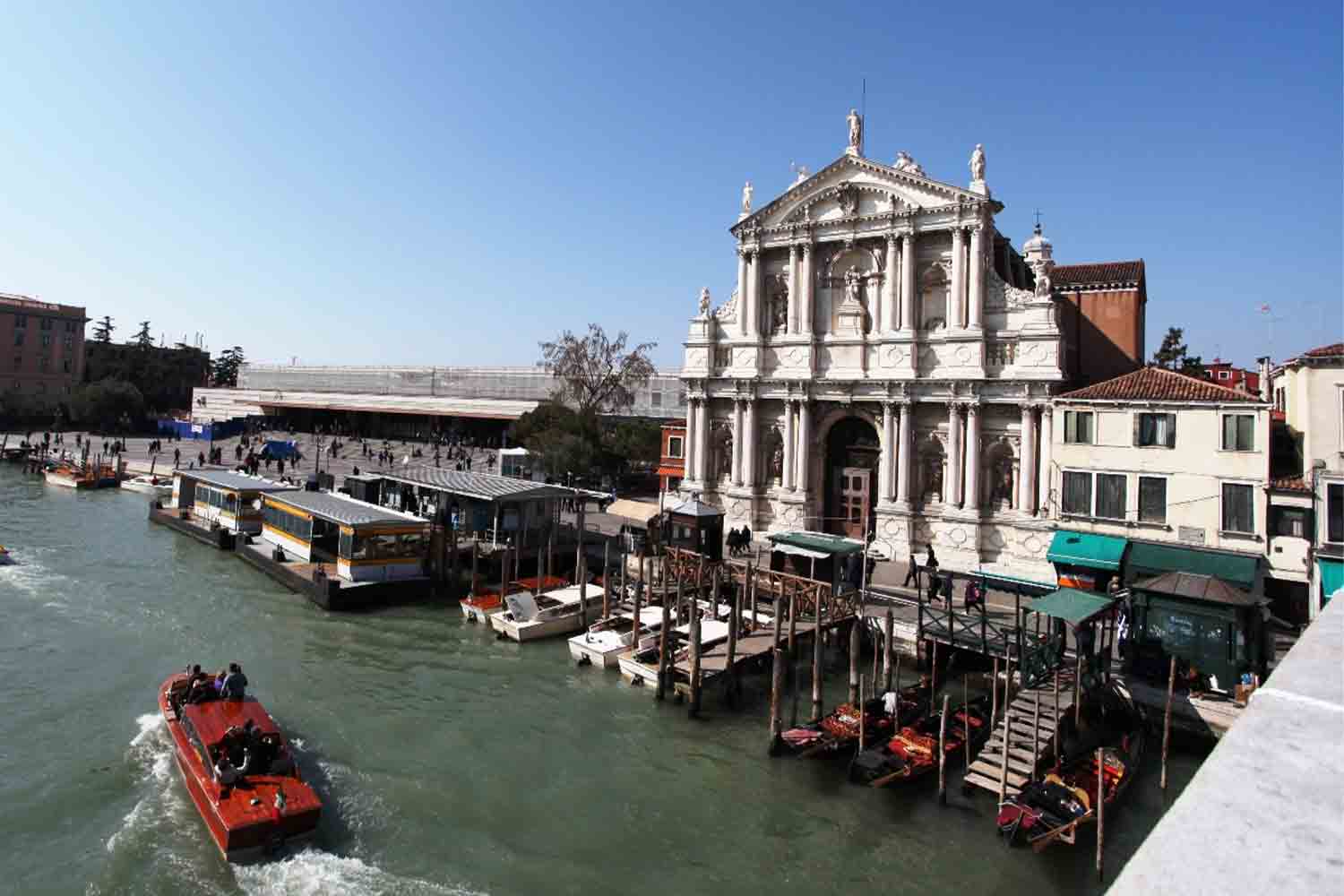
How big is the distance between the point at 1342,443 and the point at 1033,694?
11.0 meters

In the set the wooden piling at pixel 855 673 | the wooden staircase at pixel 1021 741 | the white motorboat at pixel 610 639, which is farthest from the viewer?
the white motorboat at pixel 610 639

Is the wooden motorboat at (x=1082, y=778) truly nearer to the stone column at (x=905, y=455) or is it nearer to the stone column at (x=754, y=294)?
the stone column at (x=905, y=455)

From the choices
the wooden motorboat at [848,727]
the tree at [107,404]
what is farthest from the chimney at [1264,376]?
the tree at [107,404]

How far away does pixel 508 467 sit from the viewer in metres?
44.1

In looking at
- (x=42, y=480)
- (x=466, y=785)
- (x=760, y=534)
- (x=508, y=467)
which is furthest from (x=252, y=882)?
(x=42, y=480)

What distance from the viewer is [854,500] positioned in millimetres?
31516

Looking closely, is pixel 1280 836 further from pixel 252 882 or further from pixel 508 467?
pixel 508 467

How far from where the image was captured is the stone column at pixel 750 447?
32603 millimetres

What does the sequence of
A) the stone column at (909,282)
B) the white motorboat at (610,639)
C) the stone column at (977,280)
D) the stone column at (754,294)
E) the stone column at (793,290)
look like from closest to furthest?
the white motorboat at (610,639), the stone column at (977,280), the stone column at (909,282), the stone column at (793,290), the stone column at (754,294)

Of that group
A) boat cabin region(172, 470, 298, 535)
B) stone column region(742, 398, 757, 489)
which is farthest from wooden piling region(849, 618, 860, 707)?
boat cabin region(172, 470, 298, 535)

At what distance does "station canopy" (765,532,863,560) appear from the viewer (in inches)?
906

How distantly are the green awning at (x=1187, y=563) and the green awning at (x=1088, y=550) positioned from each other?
341 millimetres

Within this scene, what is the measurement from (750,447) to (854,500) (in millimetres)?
4501

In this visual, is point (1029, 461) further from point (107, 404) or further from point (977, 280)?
point (107, 404)
